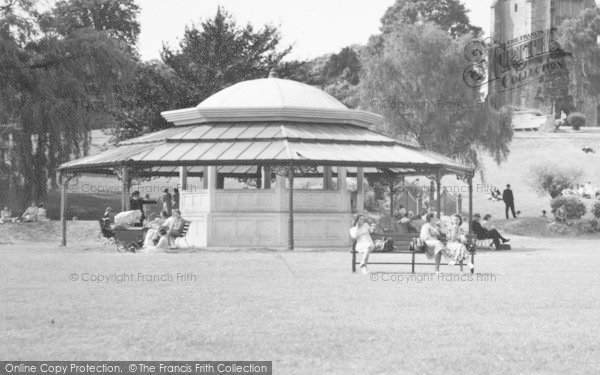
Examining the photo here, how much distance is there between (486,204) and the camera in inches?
2285

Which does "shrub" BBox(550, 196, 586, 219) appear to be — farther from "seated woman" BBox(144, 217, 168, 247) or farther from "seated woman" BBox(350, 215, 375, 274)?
"seated woman" BBox(350, 215, 375, 274)

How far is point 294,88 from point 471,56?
21433 mm

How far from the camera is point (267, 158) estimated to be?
30969 millimetres

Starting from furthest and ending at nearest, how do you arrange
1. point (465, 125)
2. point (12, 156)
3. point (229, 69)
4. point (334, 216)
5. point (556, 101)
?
1. point (556, 101)
2. point (229, 69)
3. point (465, 125)
4. point (12, 156)
5. point (334, 216)

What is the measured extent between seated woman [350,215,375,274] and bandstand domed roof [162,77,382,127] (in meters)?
13.2

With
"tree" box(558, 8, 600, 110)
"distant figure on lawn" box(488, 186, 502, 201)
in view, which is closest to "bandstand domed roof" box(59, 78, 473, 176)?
"distant figure on lawn" box(488, 186, 502, 201)

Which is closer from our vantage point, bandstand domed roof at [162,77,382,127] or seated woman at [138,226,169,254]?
seated woman at [138,226,169,254]

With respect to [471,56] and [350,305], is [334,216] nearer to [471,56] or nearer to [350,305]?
[350,305]

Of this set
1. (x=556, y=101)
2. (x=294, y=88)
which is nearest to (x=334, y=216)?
(x=294, y=88)

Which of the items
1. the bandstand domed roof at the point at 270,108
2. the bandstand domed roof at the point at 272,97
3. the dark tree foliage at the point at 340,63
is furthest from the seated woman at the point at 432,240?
the dark tree foliage at the point at 340,63

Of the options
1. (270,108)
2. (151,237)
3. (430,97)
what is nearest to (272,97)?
(270,108)

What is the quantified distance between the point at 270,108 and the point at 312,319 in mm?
21251

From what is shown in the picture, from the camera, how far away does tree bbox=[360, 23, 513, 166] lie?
54.8m

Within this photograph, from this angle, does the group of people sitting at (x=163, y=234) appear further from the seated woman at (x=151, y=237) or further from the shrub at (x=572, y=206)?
the shrub at (x=572, y=206)
